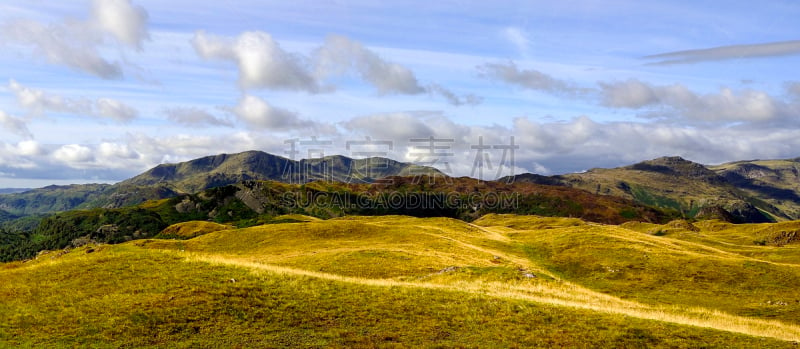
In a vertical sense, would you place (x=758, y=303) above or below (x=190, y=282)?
below

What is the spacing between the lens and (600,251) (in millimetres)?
73375

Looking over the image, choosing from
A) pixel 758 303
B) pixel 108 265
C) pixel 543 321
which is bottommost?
pixel 758 303

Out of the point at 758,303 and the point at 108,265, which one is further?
the point at 758,303

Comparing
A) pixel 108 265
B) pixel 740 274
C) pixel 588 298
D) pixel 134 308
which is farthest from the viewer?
pixel 740 274

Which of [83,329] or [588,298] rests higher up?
[83,329]

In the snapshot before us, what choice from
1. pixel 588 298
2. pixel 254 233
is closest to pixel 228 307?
pixel 588 298

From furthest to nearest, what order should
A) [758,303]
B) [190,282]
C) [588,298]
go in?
[758,303]
[588,298]
[190,282]

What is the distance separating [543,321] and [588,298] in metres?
16.8

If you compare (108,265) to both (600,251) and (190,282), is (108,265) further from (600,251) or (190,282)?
(600,251)

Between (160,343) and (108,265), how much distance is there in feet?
50.1

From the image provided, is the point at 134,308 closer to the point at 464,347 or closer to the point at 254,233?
the point at 464,347

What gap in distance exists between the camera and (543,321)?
93.1 feet

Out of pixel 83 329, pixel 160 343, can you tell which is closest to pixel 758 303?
pixel 160 343

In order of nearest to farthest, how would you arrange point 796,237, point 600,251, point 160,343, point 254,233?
1. point 160,343
2. point 600,251
3. point 254,233
4. point 796,237
